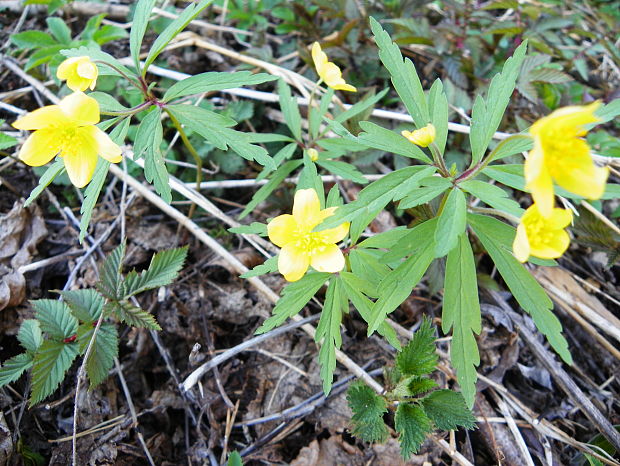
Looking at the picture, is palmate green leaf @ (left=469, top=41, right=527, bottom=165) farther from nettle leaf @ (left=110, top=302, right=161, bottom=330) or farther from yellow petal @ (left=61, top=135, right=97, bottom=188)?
nettle leaf @ (left=110, top=302, right=161, bottom=330)

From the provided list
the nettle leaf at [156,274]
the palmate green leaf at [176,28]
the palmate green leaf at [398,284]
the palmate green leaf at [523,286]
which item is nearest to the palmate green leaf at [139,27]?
the palmate green leaf at [176,28]

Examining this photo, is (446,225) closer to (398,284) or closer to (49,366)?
(398,284)

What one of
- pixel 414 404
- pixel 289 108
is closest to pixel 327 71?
pixel 289 108

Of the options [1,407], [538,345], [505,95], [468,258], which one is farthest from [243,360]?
[505,95]

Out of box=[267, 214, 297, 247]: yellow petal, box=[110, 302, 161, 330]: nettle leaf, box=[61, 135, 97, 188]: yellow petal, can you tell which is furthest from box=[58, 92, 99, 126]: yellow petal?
box=[110, 302, 161, 330]: nettle leaf

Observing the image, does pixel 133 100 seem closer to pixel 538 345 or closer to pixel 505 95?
pixel 505 95

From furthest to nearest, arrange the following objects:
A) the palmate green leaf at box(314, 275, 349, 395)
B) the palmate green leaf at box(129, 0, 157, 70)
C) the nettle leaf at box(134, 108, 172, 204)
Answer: the palmate green leaf at box(129, 0, 157, 70)
the nettle leaf at box(134, 108, 172, 204)
the palmate green leaf at box(314, 275, 349, 395)

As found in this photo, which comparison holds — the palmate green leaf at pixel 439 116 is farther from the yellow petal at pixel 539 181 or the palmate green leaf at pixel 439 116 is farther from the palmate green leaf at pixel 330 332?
the palmate green leaf at pixel 330 332
